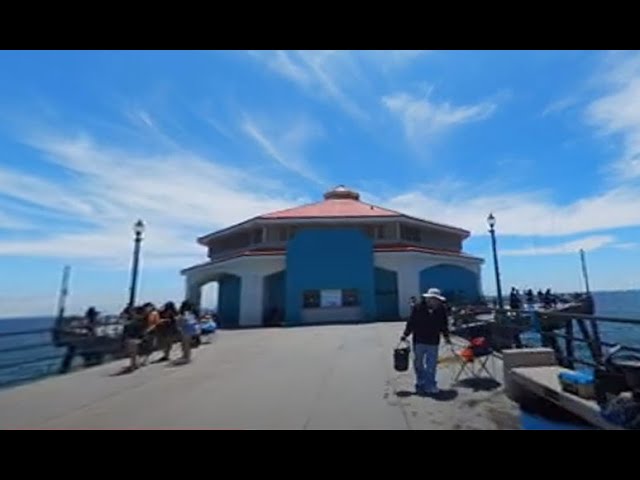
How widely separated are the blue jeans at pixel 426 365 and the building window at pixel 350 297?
61.7 ft

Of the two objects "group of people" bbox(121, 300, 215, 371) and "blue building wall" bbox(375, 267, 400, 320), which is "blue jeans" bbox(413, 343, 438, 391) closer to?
"group of people" bbox(121, 300, 215, 371)

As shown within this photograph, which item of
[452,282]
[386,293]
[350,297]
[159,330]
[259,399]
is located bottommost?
[259,399]

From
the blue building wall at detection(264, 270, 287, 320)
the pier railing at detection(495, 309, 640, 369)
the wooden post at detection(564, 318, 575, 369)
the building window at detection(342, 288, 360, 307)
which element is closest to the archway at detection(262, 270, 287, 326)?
the blue building wall at detection(264, 270, 287, 320)

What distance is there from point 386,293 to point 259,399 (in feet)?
69.7

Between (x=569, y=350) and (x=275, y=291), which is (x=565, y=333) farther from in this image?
(x=275, y=291)

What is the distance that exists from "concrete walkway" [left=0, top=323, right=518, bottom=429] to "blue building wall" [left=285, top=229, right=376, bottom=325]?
14.7 m

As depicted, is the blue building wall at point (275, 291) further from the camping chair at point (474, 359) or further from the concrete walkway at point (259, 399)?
the camping chair at point (474, 359)

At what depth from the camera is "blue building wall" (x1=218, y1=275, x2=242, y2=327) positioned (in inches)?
1148

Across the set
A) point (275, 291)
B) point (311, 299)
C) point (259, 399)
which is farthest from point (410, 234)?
point (259, 399)

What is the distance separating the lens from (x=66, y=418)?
625cm

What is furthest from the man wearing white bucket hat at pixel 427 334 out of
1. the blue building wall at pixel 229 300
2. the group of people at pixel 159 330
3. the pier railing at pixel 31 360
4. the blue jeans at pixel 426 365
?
the blue building wall at pixel 229 300

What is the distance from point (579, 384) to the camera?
5.29m
